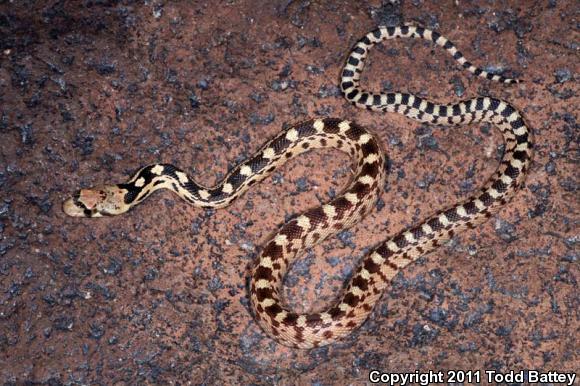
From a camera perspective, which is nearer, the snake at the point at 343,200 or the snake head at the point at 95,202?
the snake at the point at 343,200

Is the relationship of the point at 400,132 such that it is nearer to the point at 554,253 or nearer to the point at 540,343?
the point at 554,253

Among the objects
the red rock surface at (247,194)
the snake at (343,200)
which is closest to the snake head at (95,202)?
the snake at (343,200)

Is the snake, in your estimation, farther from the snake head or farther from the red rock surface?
the red rock surface

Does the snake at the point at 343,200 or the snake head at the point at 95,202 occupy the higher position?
the snake at the point at 343,200

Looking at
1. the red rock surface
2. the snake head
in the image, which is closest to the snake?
the snake head

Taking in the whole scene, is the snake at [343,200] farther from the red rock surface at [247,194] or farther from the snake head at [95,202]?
the red rock surface at [247,194]
